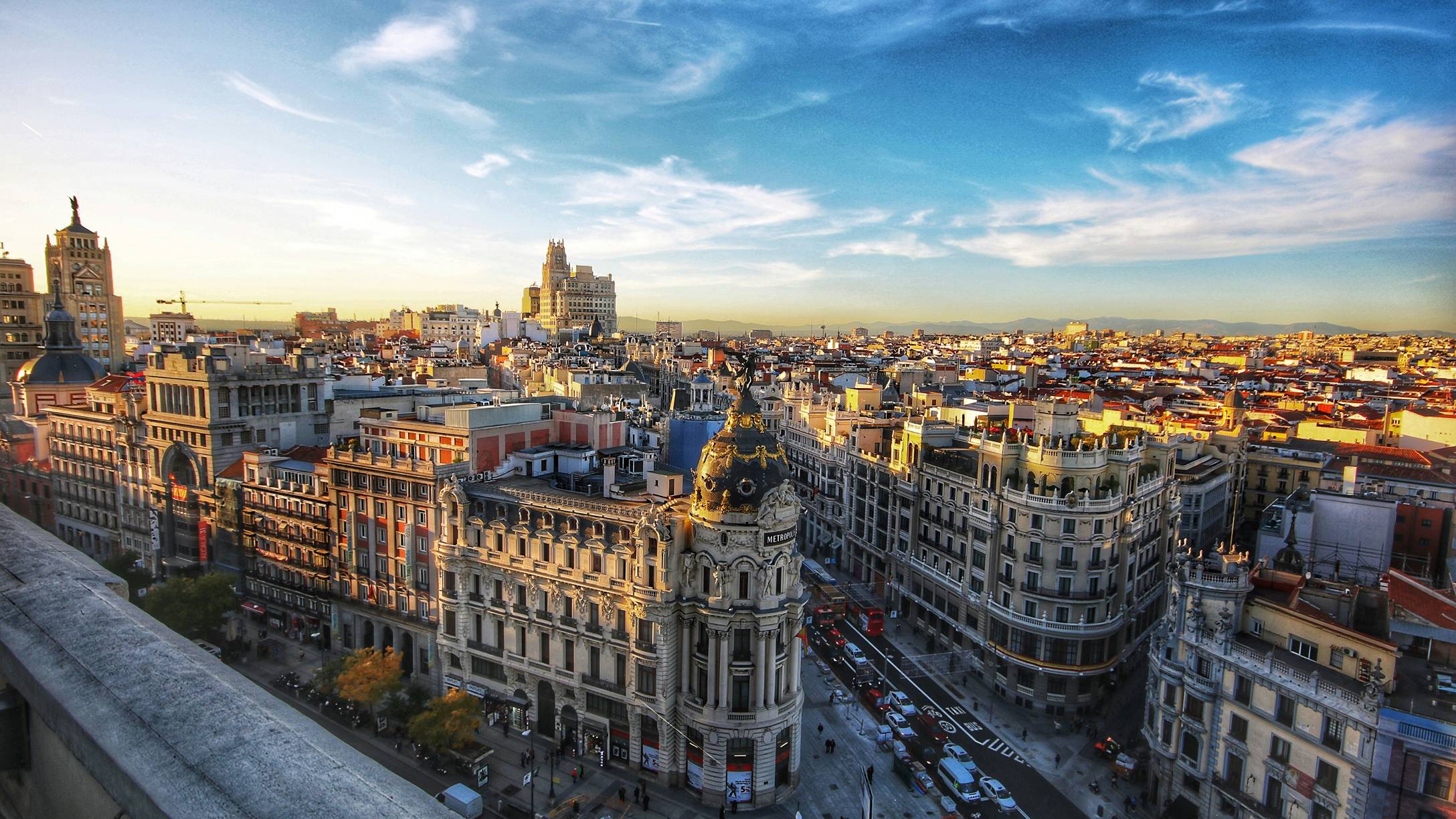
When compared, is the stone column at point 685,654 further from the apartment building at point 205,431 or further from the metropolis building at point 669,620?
the apartment building at point 205,431

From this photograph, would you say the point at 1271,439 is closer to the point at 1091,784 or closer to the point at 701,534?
the point at 1091,784

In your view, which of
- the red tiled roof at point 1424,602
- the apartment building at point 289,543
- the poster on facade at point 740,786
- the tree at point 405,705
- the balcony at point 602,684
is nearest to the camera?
the red tiled roof at point 1424,602

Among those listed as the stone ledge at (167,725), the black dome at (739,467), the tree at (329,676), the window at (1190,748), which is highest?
the stone ledge at (167,725)

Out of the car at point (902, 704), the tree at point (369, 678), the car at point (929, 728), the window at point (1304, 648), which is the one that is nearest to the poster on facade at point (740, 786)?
the car at point (929, 728)

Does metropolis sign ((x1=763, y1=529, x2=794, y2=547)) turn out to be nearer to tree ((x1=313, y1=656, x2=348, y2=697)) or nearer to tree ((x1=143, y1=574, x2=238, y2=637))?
tree ((x1=313, y1=656, x2=348, y2=697))

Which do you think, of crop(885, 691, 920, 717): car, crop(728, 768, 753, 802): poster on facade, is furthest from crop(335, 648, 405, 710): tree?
crop(885, 691, 920, 717): car

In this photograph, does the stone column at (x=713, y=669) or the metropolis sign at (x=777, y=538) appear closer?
the metropolis sign at (x=777, y=538)
